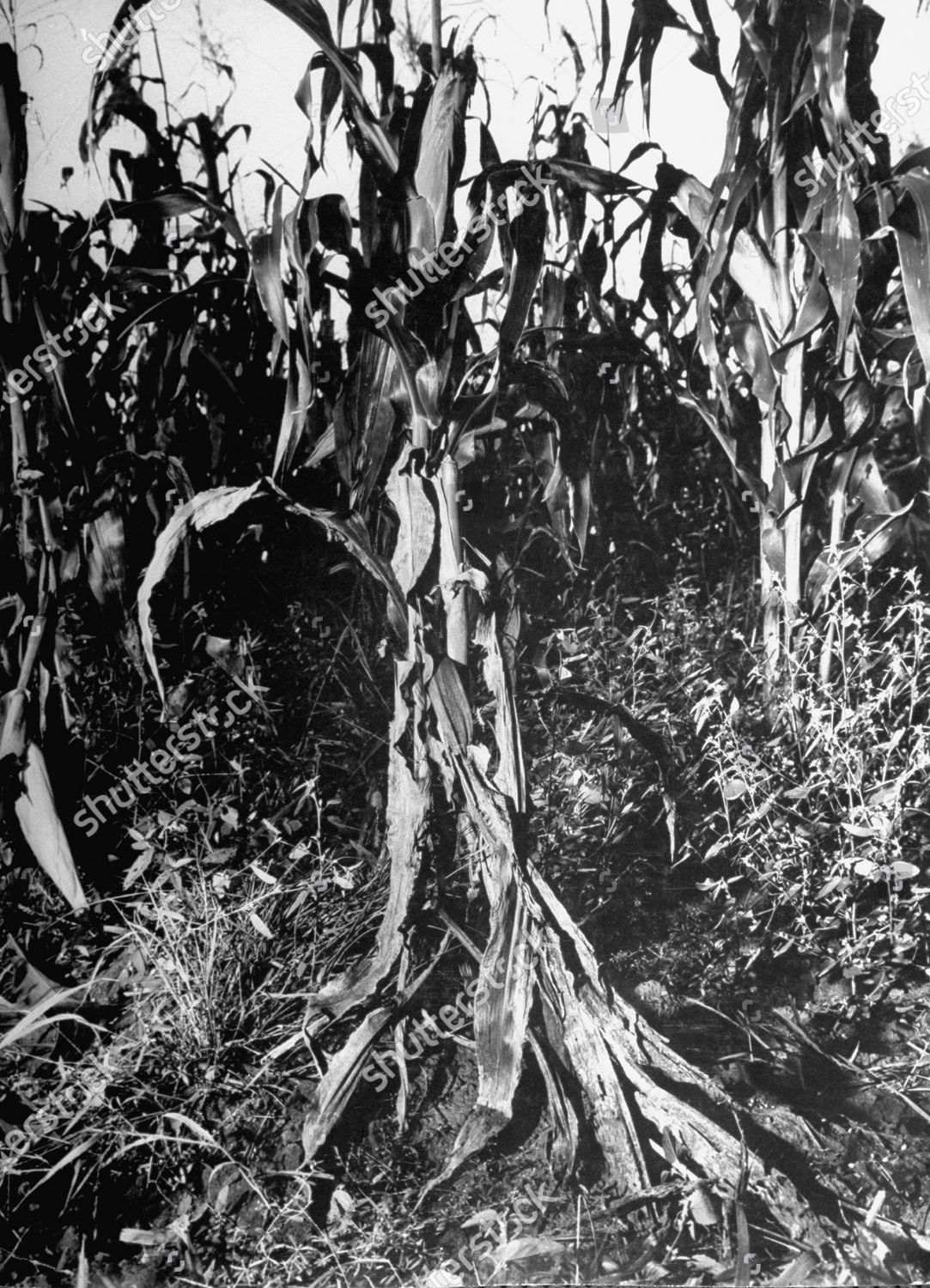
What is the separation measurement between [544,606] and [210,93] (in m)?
0.88

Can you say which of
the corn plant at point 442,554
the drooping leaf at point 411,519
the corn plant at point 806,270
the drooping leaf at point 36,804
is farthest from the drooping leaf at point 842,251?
the drooping leaf at point 36,804

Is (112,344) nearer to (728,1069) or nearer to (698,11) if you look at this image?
(698,11)

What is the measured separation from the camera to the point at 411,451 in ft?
3.32

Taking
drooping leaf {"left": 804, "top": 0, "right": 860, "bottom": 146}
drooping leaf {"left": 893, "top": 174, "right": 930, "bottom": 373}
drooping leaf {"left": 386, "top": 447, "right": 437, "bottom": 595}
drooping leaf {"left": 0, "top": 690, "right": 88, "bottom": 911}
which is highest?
drooping leaf {"left": 804, "top": 0, "right": 860, "bottom": 146}

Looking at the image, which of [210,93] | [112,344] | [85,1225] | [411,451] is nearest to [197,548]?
[112,344]

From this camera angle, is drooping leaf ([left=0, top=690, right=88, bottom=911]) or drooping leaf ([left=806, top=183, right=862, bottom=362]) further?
drooping leaf ([left=0, top=690, right=88, bottom=911])

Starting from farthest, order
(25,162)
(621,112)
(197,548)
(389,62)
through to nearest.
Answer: (197,548) → (621,112) → (25,162) → (389,62)

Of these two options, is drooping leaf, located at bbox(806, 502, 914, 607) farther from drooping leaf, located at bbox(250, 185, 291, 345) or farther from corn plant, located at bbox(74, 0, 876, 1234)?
drooping leaf, located at bbox(250, 185, 291, 345)

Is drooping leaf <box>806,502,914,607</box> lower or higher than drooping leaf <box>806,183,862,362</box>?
lower

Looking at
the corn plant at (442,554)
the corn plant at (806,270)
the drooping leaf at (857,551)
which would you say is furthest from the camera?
the drooping leaf at (857,551)

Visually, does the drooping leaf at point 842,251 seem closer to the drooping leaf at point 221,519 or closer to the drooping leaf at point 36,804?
the drooping leaf at point 221,519

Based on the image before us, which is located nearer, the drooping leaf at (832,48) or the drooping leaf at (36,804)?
the drooping leaf at (832,48)

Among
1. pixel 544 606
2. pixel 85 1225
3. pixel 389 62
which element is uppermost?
pixel 389 62

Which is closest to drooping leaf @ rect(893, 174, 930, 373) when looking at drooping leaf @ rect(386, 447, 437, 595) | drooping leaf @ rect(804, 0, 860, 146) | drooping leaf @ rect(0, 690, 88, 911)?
drooping leaf @ rect(804, 0, 860, 146)
